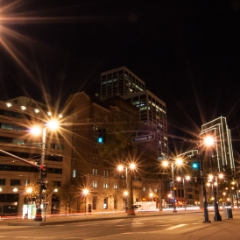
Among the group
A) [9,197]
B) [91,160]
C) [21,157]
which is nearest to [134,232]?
[9,197]

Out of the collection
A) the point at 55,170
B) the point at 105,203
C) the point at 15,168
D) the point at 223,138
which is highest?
the point at 223,138

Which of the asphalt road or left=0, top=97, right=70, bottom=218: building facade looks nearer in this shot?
the asphalt road

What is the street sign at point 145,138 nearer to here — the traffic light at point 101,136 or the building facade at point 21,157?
the traffic light at point 101,136

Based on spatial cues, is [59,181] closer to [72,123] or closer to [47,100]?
[72,123]

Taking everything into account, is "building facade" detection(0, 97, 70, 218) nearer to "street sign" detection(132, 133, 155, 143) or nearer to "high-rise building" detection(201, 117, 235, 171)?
"street sign" detection(132, 133, 155, 143)

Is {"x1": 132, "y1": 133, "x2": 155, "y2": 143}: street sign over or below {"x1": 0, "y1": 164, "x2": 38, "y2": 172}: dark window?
below

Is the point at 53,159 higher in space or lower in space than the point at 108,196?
higher

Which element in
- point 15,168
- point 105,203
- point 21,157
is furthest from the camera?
point 105,203

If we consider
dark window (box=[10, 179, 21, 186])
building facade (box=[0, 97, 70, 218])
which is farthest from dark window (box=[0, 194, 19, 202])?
dark window (box=[10, 179, 21, 186])

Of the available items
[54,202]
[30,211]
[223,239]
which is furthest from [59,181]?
[223,239]

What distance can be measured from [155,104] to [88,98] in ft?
366

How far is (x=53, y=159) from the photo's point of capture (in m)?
73.7

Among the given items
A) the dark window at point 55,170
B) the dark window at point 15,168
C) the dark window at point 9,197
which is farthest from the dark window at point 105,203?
the dark window at point 9,197

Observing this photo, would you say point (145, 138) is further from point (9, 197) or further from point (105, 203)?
point (105, 203)
